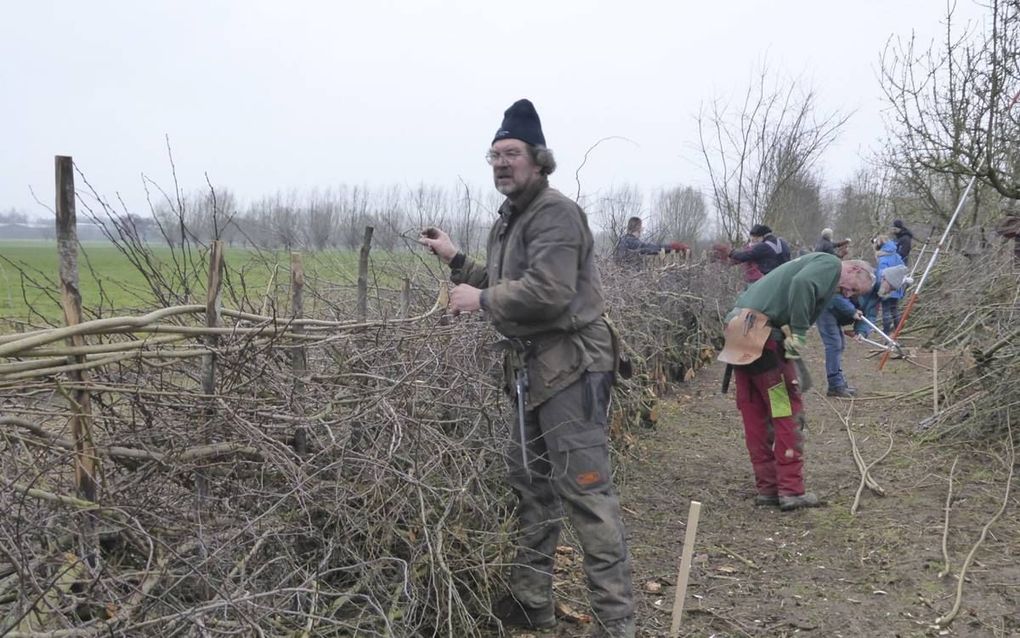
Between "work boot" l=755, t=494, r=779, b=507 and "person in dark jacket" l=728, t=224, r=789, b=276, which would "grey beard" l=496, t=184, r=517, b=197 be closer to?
"work boot" l=755, t=494, r=779, b=507

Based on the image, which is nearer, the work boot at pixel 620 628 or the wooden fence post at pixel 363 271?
the work boot at pixel 620 628

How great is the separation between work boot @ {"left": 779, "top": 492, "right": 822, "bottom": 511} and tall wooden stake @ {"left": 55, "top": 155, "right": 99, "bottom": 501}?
4.13 m

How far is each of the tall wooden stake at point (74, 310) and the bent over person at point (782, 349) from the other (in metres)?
3.86

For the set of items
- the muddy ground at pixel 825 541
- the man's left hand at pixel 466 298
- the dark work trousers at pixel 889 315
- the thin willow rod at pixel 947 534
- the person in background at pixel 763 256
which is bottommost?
the muddy ground at pixel 825 541

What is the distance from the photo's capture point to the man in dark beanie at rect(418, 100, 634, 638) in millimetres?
3289

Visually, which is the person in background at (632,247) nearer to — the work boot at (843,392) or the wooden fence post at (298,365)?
the work boot at (843,392)

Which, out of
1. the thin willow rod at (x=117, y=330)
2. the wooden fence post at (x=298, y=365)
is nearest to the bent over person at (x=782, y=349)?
the wooden fence post at (x=298, y=365)

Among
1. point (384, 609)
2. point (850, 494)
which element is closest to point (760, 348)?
point (850, 494)

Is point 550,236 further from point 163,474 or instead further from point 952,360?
point 952,360

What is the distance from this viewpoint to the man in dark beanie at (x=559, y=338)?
329 centimetres

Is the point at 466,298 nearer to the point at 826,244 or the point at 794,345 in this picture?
the point at 794,345

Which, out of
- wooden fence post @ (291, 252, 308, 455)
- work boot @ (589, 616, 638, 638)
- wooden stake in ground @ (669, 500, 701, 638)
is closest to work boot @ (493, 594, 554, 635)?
work boot @ (589, 616, 638, 638)

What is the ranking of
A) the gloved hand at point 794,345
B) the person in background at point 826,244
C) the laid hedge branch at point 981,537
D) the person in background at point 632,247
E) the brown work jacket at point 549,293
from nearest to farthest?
the brown work jacket at point 549,293 → the laid hedge branch at point 981,537 → the gloved hand at point 794,345 → the person in background at point 632,247 → the person in background at point 826,244

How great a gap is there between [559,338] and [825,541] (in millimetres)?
2481
